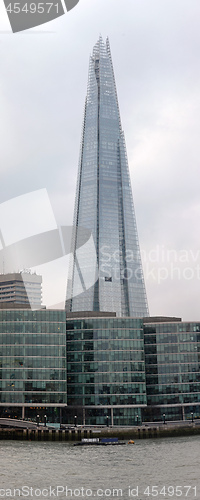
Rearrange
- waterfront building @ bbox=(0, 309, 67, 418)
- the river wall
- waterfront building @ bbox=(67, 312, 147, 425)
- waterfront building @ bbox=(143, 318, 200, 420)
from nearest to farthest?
the river wall < waterfront building @ bbox=(0, 309, 67, 418) < waterfront building @ bbox=(67, 312, 147, 425) < waterfront building @ bbox=(143, 318, 200, 420)

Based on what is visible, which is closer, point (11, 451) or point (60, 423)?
point (11, 451)

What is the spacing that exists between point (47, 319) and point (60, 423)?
23483mm

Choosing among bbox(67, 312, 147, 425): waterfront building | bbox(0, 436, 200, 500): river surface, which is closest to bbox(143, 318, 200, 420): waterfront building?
bbox(67, 312, 147, 425): waterfront building

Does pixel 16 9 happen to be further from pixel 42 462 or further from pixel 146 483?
pixel 42 462

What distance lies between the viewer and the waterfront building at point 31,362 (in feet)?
456

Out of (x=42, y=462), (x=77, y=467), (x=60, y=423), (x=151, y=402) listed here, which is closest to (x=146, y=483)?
(x=77, y=467)

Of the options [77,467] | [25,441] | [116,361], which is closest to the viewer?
[77,467]

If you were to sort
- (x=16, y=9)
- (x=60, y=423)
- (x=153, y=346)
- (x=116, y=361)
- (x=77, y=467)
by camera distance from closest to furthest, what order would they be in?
(x=16, y=9) < (x=77, y=467) < (x=60, y=423) < (x=116, y=361) < (x=153, y=346)

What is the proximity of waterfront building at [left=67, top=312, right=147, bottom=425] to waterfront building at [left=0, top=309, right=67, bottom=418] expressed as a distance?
34.3ft

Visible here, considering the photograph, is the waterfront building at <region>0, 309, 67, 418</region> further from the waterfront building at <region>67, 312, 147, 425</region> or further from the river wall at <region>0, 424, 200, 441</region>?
the river wall at <region>0, 424, 200, 441</region>

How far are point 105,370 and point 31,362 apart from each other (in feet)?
66.9

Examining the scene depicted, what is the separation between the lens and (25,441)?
120125mm
